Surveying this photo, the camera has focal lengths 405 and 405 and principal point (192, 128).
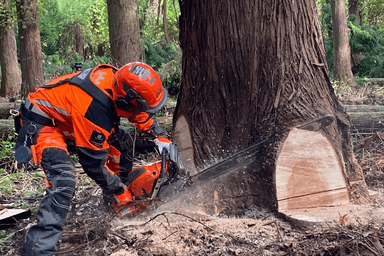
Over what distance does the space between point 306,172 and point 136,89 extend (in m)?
1.39

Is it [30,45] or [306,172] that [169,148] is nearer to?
[306,172]

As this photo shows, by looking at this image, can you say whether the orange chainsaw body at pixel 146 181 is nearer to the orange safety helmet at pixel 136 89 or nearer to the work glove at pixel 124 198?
the work glove at pixel 124 198

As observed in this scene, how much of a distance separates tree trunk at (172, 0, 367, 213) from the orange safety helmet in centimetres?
53

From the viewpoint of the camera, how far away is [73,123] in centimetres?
290

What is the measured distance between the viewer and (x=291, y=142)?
2.98m

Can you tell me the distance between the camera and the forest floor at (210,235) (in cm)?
254

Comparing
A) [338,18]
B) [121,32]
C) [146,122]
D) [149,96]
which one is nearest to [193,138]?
[146,122]

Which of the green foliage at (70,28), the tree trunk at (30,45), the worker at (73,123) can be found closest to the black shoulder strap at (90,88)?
the worker at (73,123)

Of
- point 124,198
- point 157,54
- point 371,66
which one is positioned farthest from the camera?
point 371,66

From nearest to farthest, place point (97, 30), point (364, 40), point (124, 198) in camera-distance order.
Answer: point (124, 198)
point (364, 40)
point (97, 30)

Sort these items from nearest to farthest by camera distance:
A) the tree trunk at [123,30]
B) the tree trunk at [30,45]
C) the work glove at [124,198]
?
the work glove at [124,198]
the tree trunk at [123,30]
the tree trunk at [30,45]

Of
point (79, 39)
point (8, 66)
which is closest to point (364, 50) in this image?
point (8, 66)

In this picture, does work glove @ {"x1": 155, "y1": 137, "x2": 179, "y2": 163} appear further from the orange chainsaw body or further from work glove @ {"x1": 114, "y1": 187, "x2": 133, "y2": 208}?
work glove @ {"x1": 114, "y1": 187, "x2": 133, "y2": 208}

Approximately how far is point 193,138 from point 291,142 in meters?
0.85
